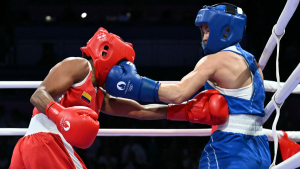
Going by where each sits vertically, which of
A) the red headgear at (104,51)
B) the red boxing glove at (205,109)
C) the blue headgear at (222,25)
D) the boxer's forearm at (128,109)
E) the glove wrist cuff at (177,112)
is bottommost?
the boxer's forearm at (128,109)

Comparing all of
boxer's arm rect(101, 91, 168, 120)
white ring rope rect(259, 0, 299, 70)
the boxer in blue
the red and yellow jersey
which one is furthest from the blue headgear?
the red and yellow jersey

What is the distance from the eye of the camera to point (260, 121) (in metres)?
2.02

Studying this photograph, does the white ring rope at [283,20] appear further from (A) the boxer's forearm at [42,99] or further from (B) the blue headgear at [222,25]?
(A) the boxer's forearm at [42,99]

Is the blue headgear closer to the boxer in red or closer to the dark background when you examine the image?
the boxer in red

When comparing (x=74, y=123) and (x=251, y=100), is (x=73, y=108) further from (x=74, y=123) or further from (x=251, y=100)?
(x=251, y=100)

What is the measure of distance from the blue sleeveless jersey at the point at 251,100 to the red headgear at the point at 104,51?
2.36 ft

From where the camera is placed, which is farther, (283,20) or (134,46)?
(134,46)

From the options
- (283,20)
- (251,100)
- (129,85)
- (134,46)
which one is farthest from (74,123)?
(134,46)

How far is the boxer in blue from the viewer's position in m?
1.90

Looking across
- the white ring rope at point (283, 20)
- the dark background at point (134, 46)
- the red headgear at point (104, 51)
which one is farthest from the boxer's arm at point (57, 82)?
the dark background at point (134, 46)

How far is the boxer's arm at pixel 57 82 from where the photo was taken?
5.96 feet

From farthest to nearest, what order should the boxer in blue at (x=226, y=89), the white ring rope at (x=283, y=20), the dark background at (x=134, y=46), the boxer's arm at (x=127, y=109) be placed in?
the dark background at (x=134, y=46) < the boxer's arm at (x=127, y=109) < the boxer in blue at (x=226, y=89) < the white ring rope at (x=283, y=20)

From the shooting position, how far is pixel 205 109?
6.63 ft

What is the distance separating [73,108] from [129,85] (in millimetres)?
410
